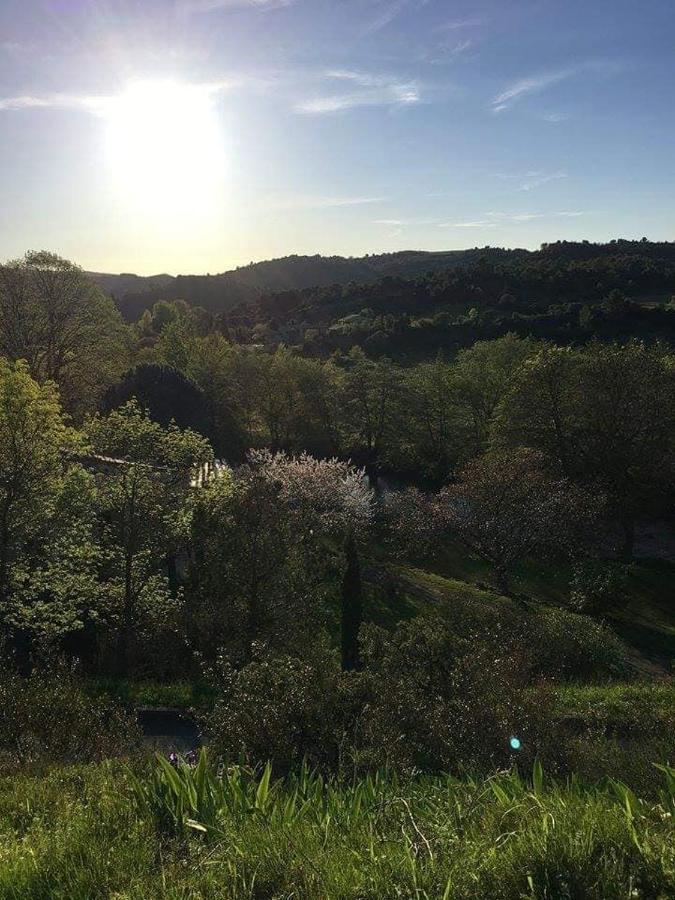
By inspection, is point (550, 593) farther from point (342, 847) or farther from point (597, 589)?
point (342, 847)

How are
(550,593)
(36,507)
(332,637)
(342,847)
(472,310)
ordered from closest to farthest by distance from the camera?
(342,847), (36,507), (332,637), (550,593), (472,310)

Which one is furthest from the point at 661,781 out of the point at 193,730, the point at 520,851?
the point at 193,730

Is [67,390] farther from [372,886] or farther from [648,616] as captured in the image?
[372,886]

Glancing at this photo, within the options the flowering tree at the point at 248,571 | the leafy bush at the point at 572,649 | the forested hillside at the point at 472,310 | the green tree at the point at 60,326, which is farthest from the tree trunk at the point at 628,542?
the forested hillside at the point at 472,310

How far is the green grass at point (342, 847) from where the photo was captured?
3400 millimetres

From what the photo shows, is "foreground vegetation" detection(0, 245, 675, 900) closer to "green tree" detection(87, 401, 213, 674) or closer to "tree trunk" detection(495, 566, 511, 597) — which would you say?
"green tree" detection(87, 401, 213, 674)

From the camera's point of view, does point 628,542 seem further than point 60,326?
No

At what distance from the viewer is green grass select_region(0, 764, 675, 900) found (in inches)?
134

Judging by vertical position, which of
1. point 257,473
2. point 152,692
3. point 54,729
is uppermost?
point 257,473

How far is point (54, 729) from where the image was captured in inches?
380

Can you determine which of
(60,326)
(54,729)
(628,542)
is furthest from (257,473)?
(60,326)

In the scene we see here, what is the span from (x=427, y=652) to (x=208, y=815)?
21.7ft

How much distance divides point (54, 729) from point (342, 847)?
754cm

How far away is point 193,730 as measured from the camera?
44.2 ft
